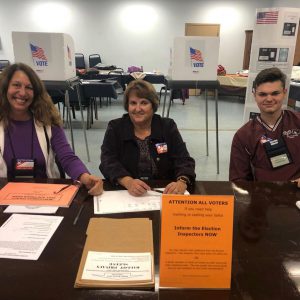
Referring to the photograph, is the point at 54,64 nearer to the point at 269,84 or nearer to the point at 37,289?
the point at 269,84

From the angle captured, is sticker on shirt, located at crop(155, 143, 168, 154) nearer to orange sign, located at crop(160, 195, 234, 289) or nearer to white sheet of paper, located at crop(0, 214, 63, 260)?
white sheet of paper, located at crop(0, 214, 63, 260)

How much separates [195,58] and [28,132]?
6.16 ft

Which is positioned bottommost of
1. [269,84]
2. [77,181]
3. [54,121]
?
[77,181]

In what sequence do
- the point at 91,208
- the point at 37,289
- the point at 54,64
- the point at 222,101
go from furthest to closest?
the point at 222,101
the point at 54,64
the point at 91,208
the point at 37,289

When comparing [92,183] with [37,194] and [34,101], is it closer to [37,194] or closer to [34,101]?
[37,194]

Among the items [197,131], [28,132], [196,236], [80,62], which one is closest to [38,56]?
[28,132]

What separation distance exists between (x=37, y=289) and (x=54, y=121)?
1.07 meters

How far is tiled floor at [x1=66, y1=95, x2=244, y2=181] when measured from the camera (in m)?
3.38

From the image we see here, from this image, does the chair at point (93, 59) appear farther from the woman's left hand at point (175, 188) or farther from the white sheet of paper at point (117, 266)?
the white sheet of paper at point (117, 266)

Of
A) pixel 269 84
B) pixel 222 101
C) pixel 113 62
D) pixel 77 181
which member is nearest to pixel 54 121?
pixel 77 181

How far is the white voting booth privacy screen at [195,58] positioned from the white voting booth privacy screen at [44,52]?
1018mm

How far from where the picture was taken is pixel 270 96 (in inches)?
65.2

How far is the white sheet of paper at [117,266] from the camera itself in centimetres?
69

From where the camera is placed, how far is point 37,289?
64 centimetres
